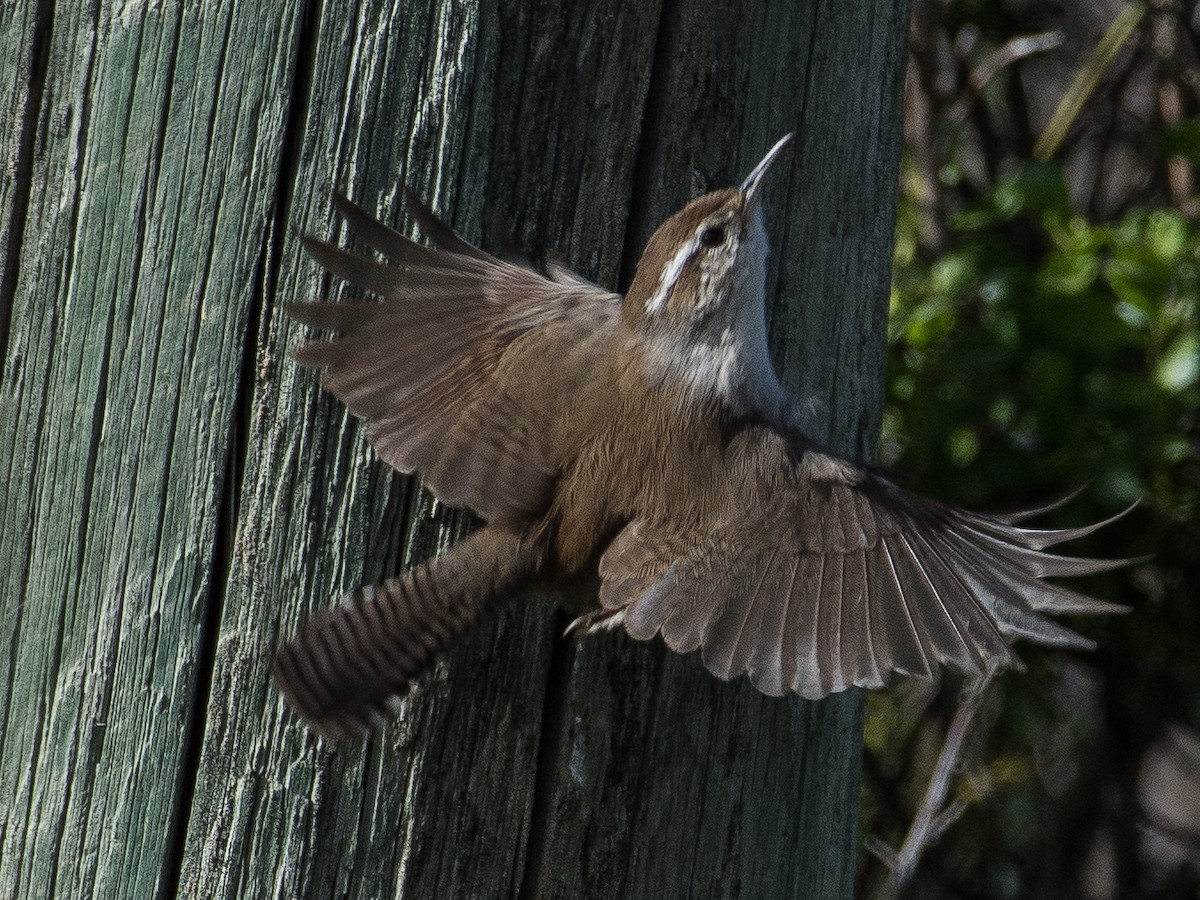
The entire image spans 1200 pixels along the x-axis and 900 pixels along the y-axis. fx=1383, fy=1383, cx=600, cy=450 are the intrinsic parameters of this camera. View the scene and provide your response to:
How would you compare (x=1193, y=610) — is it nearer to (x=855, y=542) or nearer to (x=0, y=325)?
(x=855, y=542)

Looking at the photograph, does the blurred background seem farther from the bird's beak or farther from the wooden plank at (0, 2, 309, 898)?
the wooden plank at (0, 2, 309, 898)

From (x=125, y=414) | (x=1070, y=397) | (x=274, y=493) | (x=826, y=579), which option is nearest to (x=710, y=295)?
(x=826, y=579)

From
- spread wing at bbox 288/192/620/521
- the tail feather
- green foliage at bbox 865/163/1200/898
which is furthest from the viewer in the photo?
green foliage at bbox 865/163/1200/898

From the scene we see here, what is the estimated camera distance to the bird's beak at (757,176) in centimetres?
240

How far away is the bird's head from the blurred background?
146 centimetres

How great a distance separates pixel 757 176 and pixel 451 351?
24.7 inches

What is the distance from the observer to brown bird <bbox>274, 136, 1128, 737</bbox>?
85.1 inches

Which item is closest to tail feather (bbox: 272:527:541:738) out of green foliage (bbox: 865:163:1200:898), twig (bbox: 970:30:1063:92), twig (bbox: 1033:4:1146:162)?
green foliage (bbox: 865:163:1200:898)

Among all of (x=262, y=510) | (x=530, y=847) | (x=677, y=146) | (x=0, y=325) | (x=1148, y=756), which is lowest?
(x=1148, y=756)

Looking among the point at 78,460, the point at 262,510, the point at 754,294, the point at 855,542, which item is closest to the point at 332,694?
the point at 262,510

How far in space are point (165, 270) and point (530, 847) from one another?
110 centimetres

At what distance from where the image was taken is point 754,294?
8.44 feet

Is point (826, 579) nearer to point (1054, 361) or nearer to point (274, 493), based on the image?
point (274, 493)

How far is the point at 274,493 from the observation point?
220 centimetres
